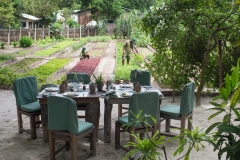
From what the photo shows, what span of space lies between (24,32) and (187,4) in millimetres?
19303

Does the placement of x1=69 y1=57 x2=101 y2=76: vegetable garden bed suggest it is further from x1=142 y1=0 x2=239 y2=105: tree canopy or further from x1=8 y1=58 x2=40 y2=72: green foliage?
x1=142 y1=0 x2=239 y2=105: tree canopy

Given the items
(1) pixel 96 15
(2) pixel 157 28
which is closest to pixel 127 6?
(1) pixel 96 15

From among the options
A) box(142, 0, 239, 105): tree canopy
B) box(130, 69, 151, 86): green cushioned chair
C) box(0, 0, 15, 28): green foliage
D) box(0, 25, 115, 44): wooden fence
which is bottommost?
box(130, 69, 151, 86): green cushioned chair

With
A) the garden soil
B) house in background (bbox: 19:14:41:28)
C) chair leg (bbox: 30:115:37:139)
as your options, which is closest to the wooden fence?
house in background (bbox: 19:14:41:28)

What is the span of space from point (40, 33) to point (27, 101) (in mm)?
20790

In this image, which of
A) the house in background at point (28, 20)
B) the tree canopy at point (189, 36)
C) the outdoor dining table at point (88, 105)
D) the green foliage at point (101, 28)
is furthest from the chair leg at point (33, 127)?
the house in background at point (28, 20)

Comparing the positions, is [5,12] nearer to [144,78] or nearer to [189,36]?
[189,36]

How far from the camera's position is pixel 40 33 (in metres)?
24.9

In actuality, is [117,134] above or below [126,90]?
below

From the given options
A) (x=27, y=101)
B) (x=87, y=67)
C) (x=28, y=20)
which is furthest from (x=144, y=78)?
(x=28, y=20)

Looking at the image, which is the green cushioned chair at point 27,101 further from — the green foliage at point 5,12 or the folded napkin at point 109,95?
the green foliage at point 5,12

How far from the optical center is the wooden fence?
2288cm

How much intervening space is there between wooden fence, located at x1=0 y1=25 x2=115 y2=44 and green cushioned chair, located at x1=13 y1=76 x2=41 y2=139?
18435mm

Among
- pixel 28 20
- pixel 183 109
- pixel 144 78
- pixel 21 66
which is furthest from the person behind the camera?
pixel 28 20
